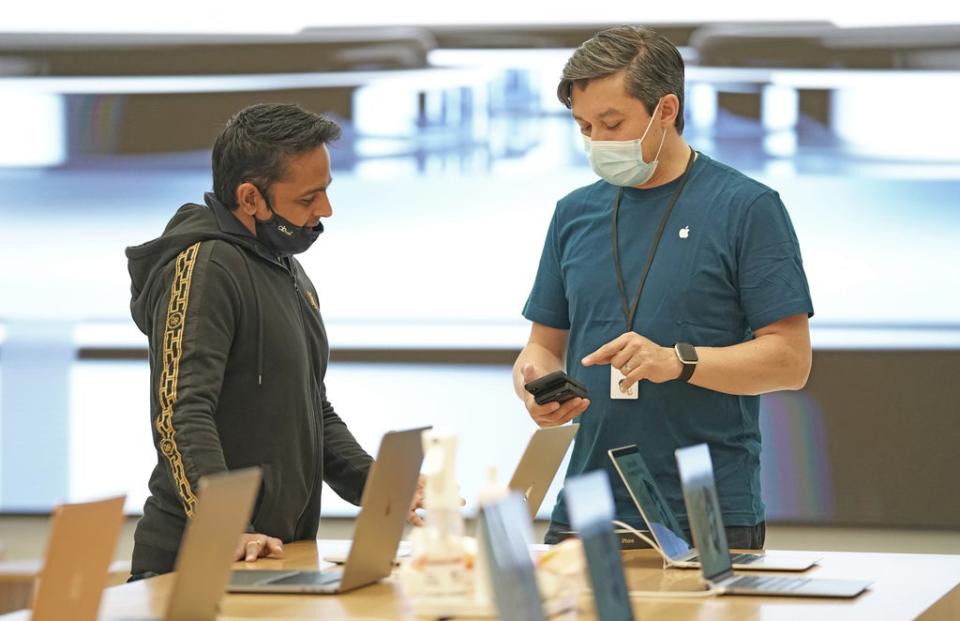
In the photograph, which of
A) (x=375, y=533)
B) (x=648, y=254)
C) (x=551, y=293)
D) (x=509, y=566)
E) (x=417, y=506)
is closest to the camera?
(x=509, y=566)

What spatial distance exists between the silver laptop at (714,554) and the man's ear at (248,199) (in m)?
1.02

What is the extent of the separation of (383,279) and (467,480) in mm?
783

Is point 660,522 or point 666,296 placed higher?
point 666,296

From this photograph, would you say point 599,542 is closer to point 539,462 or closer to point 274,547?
point 539,462

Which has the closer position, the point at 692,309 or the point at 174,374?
the point at 174,374

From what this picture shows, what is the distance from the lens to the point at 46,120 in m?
5.08

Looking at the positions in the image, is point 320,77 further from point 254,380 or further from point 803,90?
point 254,380

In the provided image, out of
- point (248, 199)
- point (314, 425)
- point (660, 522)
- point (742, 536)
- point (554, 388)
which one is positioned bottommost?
point (742, 536)

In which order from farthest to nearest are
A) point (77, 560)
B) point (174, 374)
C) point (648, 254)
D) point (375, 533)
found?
1. point (648, 254)
2. point (174, 374)
3. point (375, 533)
4. point (77, 560)

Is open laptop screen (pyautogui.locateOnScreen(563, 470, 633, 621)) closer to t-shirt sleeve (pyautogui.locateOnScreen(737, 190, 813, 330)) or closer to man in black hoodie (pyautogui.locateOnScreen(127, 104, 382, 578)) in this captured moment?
man in black hoodie (pyautogui.locateOnScreen(127, 104, 382, 578))

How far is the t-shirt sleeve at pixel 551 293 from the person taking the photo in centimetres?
301

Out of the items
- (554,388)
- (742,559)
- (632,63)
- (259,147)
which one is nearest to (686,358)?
(554,388)

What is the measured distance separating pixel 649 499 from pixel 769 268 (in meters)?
0.57

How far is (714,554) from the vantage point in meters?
2.25
